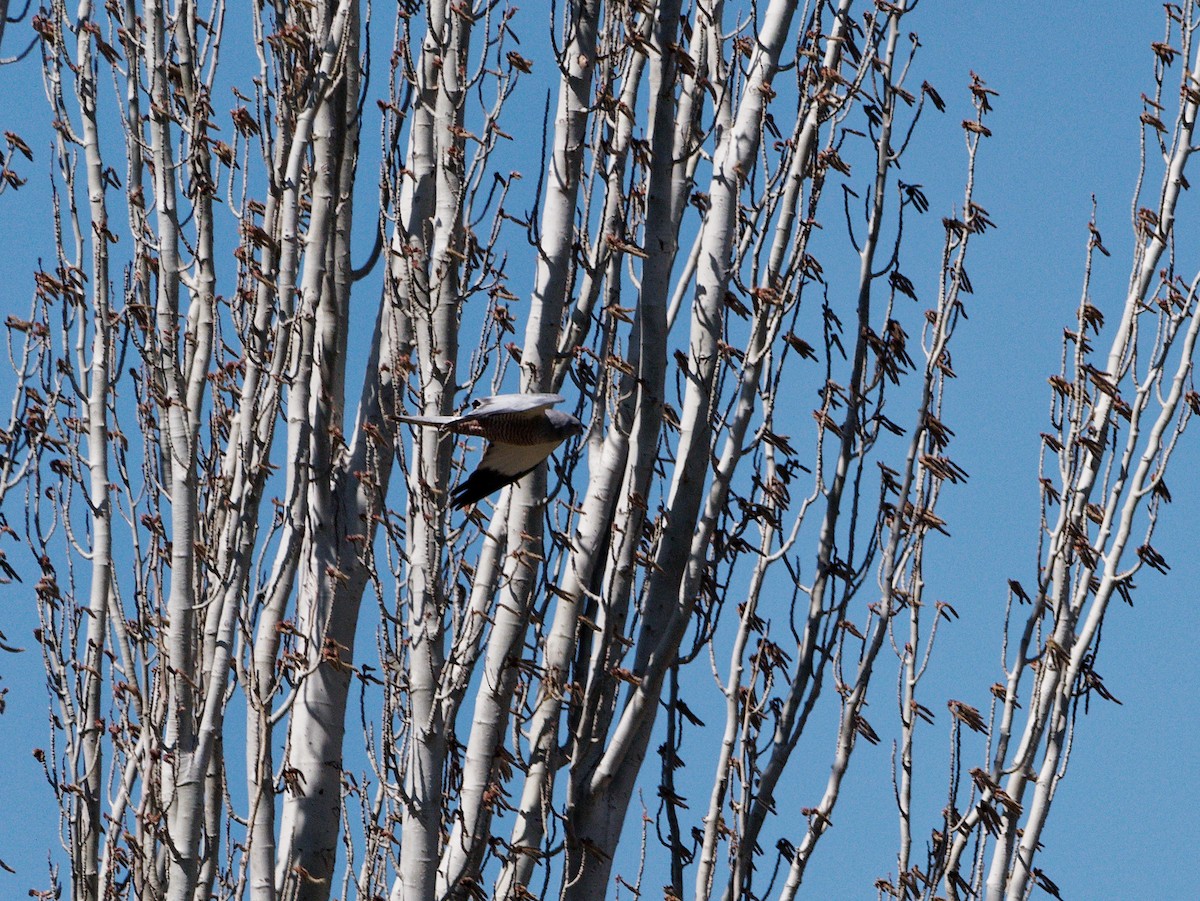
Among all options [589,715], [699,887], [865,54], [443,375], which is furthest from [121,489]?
[865,54]

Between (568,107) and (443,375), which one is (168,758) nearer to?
(443,375)

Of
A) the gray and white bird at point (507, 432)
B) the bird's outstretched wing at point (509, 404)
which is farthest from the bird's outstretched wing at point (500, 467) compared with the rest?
the bird's outstretched wing at point (509, 404)

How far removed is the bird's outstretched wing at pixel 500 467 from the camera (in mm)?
4914

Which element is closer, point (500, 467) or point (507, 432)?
point (507, 432)

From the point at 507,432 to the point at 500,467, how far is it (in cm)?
34

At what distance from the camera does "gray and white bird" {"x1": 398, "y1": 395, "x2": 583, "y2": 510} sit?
4.53 metres

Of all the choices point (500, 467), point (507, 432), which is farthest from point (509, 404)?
point (500, 467)

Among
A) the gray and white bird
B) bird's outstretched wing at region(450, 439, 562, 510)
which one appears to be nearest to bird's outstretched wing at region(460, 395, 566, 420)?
the gray and white bird

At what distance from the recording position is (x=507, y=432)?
15.4 feet

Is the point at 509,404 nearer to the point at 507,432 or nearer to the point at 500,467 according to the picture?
the point at 507,432

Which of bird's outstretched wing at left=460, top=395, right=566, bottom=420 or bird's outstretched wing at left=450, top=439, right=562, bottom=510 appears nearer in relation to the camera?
bird's outstretched wing at left=460, top=395, right=566, bottom=420

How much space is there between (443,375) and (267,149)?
1.28 metres

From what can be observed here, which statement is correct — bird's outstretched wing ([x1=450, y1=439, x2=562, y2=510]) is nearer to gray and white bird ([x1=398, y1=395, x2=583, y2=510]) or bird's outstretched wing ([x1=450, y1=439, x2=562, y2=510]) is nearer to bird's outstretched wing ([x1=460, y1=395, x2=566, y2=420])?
gray and white bird ([x1=398, y1=395, x2=583, y2=510])

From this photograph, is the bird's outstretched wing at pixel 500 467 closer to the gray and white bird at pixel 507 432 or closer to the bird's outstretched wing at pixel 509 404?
the gray and white bird at pixel 507 432
